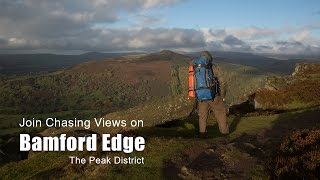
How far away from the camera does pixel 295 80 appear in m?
33.4

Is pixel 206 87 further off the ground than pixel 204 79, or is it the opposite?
pixel 204 79

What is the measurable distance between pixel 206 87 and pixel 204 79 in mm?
365

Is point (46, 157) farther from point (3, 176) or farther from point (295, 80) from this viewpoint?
point (295, 80)

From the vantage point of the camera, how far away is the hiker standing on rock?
1675 cm

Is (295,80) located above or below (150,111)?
above

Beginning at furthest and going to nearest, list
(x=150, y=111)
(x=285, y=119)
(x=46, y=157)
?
(x=150, y=111), (x=285, y=119), (x=46, y=157)

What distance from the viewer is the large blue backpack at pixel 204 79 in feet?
54.7

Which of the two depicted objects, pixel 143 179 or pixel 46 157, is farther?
pixel 46 157

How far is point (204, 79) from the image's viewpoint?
55.2 ft

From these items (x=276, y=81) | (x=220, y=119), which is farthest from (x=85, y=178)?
(x=276, y=81)

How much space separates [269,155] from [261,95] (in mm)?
18868

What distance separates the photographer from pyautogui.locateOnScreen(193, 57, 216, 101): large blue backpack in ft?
54.7

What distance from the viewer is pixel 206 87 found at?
16.9 m

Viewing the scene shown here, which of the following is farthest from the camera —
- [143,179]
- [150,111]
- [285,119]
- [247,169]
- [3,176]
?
[150,111]
